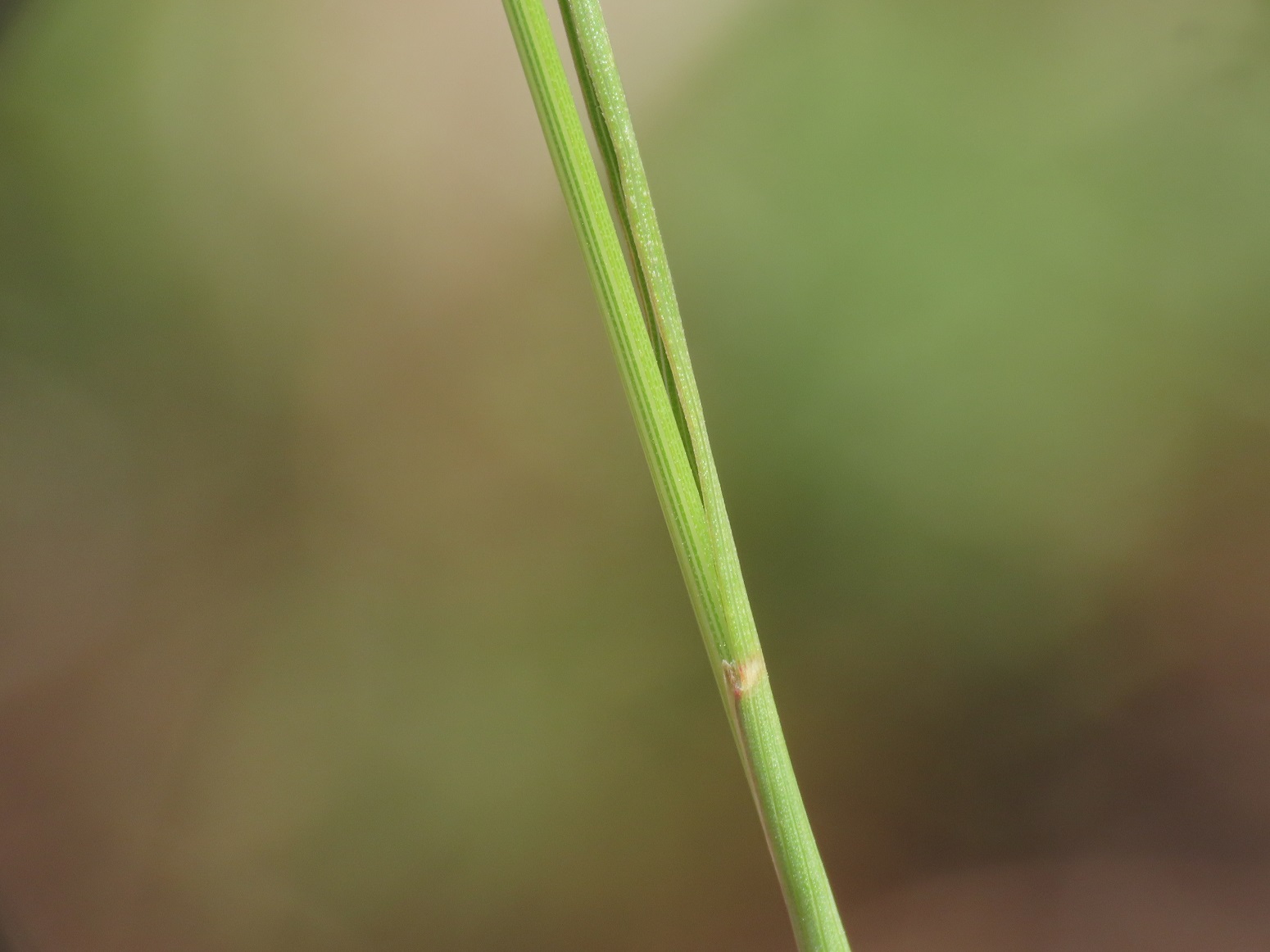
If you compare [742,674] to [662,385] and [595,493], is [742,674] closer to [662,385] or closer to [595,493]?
[662,385]

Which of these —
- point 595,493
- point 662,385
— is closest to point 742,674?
point 662,385

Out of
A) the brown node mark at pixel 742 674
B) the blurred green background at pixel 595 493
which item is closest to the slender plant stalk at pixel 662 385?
the brown node mark at pixel 742 674

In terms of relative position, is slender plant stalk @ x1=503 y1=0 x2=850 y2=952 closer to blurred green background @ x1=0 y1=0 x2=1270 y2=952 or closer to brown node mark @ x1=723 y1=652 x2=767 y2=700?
brown node mark @ x1=723 y1=652 x2=767 y2=700

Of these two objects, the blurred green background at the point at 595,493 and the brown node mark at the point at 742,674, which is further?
the blurred green background at the point at 595,493

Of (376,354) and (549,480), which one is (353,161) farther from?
(549,480)

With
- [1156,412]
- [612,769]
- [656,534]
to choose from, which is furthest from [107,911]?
[1156,412]

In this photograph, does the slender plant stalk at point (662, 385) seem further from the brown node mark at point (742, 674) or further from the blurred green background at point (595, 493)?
the blurred green background at point (595, 493)
